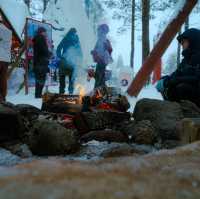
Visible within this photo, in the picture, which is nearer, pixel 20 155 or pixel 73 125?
pixel 20 155

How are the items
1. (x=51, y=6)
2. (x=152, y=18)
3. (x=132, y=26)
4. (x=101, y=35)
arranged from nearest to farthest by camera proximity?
(x=101, y=35) < (x=51, y=6) < (x=152, y=18) < (x=132, y=26)

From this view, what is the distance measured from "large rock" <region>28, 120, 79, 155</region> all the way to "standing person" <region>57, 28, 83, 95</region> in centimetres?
594

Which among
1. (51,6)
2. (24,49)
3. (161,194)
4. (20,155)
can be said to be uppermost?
(51,6)

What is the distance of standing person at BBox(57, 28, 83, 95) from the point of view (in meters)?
9.67

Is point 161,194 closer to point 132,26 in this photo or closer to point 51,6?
point 51,6

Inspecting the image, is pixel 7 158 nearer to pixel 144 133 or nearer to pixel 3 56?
pixel 144 133

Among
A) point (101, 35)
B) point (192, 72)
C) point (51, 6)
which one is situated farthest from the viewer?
point (51, 6)

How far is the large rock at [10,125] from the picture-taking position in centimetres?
413

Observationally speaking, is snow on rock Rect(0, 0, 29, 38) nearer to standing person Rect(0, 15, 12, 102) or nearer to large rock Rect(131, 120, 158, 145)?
standing person Rect(0, 15, 12, 102)

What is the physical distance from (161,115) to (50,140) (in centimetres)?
145

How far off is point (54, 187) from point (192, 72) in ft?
15.0

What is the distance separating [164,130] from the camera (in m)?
4.50

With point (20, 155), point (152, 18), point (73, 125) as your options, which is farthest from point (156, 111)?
point (152, 18)

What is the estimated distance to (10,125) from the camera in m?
4.18
